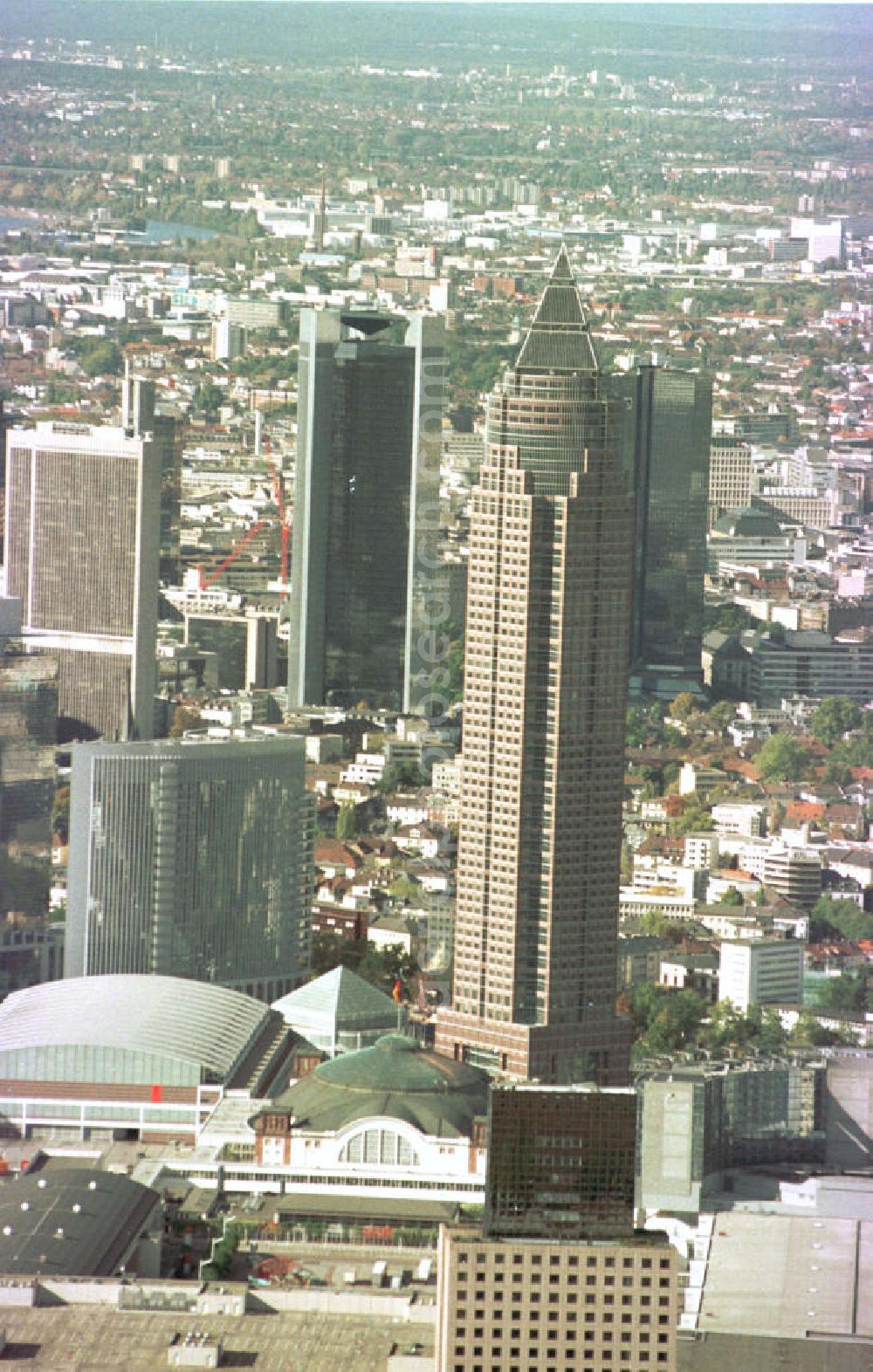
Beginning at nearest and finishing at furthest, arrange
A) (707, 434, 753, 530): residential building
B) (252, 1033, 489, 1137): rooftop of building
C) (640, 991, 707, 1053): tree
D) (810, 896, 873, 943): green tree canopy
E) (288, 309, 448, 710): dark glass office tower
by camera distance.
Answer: (252, 1033, 489, 1137): rooftop of building, (640, 991, 707, 1053): tree, (810, 896, 873, 943): green tree canopy, (288, 309, 448, 710): dark glass office tower, (707, 434, 753, 530): residential building

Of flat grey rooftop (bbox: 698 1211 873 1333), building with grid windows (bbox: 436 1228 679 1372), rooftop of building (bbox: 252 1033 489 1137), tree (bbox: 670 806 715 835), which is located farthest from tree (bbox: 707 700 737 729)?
building with grid windows (bbox: 436 1228 679 1372)

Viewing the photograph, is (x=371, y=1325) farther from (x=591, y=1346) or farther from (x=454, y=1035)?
(x=454, y=1035)

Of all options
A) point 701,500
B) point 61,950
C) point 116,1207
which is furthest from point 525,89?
point 116,1207

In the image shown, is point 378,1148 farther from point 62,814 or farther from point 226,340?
point 226,340

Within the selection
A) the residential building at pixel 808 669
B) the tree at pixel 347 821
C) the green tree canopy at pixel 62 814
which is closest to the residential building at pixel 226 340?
the residential building at pixel 808 669

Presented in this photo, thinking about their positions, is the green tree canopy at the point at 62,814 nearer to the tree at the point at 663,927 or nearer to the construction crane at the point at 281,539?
the tree at the point at 663,927

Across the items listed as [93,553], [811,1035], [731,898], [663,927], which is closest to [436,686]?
[93,553]

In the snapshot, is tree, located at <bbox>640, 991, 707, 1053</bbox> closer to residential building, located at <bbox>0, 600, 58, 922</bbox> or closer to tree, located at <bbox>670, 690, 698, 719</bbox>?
residential building, located at <bbox>0, 600, 58, 922</bbox>
